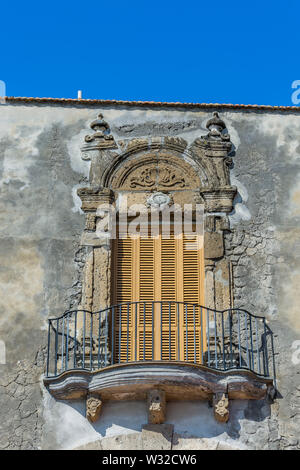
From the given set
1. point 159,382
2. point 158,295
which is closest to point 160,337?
point 158,295

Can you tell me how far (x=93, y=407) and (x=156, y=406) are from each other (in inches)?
28.8

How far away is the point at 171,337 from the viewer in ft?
41.4

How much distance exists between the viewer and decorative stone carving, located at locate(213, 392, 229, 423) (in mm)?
11625

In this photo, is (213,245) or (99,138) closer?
(213,245)

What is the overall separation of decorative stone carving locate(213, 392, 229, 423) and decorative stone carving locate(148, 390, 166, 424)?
0.60 m

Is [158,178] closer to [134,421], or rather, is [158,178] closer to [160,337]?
[160,337]

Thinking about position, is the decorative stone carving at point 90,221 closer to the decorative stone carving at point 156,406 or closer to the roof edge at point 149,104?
the roof edge at point 149,104

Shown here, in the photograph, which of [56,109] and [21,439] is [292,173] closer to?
[56,109]

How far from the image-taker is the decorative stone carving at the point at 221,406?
11.6 m

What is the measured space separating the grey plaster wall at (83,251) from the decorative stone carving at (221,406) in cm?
10

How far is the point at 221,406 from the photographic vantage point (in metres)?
11.6

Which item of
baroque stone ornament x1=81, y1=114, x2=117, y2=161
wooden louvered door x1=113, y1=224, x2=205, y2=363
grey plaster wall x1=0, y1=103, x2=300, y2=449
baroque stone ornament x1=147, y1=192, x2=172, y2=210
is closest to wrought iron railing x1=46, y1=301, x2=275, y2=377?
wooden louvered door x1=113, y1=224, x2=205, y2=363

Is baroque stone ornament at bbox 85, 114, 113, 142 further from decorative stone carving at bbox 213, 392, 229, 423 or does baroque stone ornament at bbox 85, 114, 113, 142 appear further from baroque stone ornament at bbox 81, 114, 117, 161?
decorative stone carving at bbox 213, 392, 229, 423
